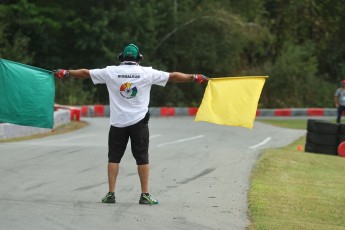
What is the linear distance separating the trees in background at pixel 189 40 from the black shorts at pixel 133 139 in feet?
93.3

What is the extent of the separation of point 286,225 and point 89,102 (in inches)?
1264

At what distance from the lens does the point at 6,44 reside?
125 feet

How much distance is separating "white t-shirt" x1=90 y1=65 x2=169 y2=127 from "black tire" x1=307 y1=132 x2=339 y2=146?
10582 millimetres

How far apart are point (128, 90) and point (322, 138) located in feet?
35.4

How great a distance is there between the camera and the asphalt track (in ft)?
24.9

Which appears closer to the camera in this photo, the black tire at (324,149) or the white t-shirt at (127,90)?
the white t-shirt at (127,90)

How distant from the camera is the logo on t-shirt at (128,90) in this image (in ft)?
28.0

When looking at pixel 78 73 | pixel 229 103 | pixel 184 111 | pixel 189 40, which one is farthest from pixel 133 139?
pixel 189 40

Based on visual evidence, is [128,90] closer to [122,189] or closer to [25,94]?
[25,94]

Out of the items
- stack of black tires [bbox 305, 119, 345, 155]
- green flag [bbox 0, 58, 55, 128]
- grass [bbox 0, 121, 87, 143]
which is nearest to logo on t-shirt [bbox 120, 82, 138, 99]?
green flag [bbox 0, 58, 55, 128]

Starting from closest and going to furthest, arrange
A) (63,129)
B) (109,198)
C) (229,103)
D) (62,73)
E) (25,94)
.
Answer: (109,198), (62,73), (25,94), (229,103), (63,129)

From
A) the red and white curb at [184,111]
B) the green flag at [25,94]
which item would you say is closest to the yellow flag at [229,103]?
the green flag at [25,94]

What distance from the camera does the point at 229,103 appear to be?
9.50m

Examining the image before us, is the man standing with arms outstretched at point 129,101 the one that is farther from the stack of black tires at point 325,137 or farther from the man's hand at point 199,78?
the stack of black tires at point 325,137
